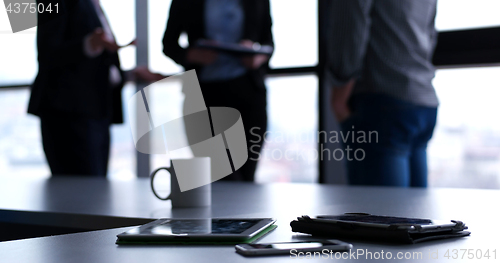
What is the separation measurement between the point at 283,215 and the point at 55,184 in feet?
3.03

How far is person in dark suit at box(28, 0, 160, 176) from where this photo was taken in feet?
6.41

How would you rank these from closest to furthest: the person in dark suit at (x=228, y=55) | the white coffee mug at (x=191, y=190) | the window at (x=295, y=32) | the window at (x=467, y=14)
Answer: the white coffee mug at (x=191, y=190)
the person in dark suit at (x=228, y=55)
the window at (x=467, y=14)
the window at (x=295, y=32)

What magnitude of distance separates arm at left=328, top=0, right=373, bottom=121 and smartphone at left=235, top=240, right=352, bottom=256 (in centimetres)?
107

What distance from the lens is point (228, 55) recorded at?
7.02 ft

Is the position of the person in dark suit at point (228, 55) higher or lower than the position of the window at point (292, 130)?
higher

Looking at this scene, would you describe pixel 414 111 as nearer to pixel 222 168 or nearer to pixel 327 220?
pixel 222 168

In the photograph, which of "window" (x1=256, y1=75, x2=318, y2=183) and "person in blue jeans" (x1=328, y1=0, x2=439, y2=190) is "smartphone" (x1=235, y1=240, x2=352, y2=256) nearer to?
"person in blue jeans" (x1=328, y1=0, x2=439, y2=190)

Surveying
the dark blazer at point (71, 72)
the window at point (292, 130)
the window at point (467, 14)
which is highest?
the window at point (467, 14)

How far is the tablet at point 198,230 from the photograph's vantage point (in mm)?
542

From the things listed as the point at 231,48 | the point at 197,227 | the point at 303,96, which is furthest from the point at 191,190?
the point at 303,96

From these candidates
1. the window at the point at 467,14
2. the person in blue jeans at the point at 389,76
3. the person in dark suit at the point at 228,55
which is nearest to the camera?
the person in blue jeans at the point at 389,76

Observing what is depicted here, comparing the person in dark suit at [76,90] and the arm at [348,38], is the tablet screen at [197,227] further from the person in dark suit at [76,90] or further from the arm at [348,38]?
the person in dark suit at [76,90]

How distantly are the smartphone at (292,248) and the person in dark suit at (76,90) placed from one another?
1662 mm

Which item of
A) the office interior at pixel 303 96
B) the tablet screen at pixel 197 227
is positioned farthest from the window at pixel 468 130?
the tablet screen at pixel 197 227
